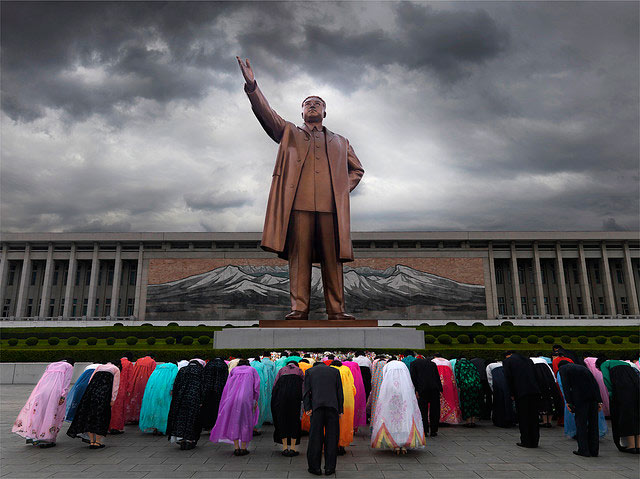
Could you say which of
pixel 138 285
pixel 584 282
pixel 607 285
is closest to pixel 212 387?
pixel 138 285

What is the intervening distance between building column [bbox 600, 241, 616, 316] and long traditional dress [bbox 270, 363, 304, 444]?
39.1 metres

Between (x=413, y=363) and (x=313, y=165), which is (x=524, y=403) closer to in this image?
(x=413, y=363)

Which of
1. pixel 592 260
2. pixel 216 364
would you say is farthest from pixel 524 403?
pixel 592 260

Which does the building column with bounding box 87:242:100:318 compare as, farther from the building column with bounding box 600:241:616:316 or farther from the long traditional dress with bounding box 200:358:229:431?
the building column with bounding box 600:241:616:316

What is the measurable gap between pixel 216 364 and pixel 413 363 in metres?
2.70

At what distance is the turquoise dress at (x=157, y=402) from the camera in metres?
5.78

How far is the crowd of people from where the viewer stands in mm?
4867

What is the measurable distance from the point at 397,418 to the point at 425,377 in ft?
3.37

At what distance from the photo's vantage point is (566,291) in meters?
36.6

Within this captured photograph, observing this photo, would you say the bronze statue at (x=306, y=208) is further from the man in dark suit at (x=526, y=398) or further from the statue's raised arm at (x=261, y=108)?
the man in dark suit at (x=526, y=398)

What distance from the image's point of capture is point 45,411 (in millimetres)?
5320

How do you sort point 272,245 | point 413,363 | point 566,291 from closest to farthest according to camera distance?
point 413,363 → point 272,245 → point 566,291

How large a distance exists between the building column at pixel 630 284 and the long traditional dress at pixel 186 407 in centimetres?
4075

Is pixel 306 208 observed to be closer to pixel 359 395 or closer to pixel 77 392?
pixel 359 395
